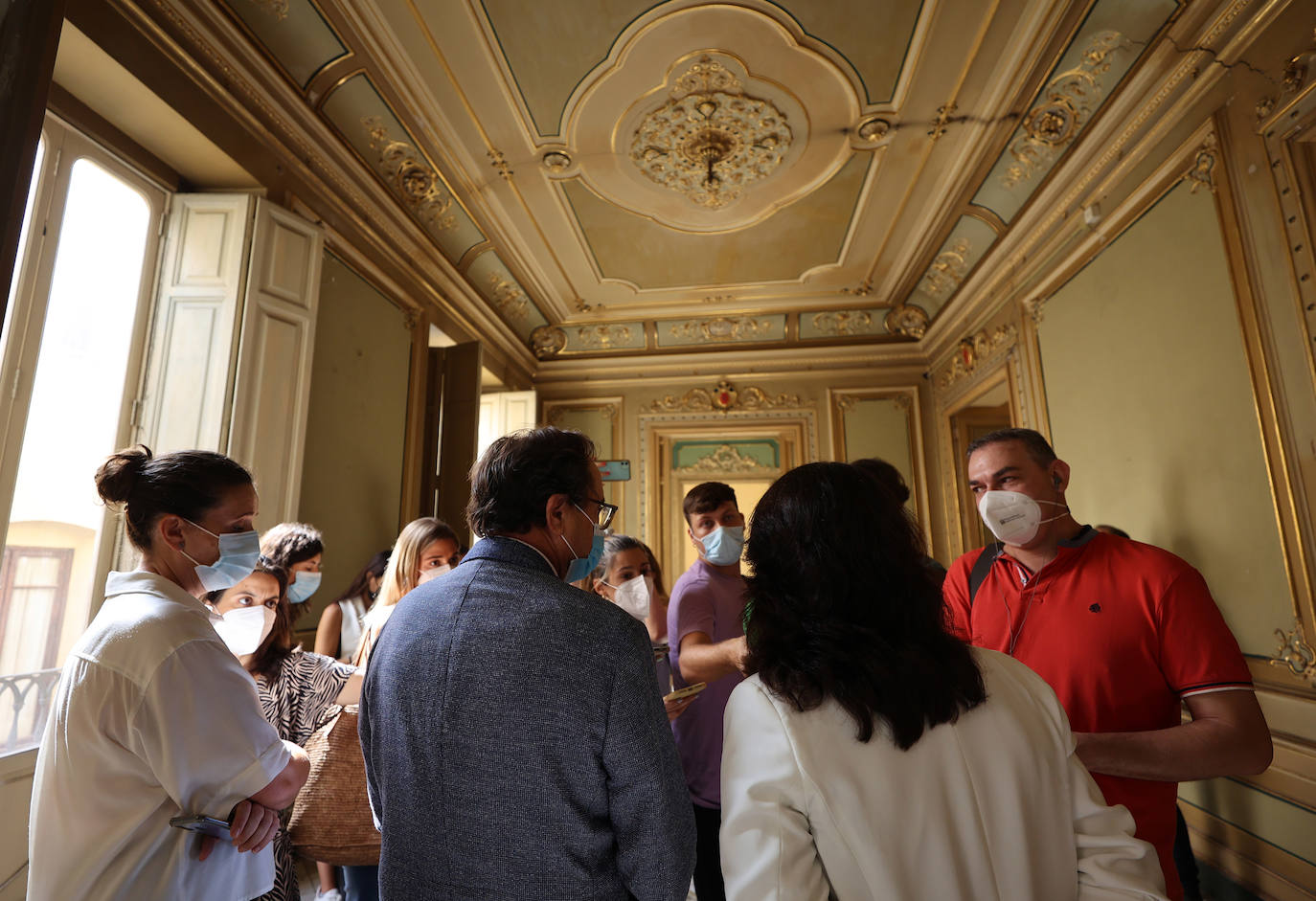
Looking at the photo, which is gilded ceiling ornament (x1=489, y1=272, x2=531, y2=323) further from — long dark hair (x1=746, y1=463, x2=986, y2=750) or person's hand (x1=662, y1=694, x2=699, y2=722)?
long dark hair (x1=746, y1=463, x2=986, y2=750)

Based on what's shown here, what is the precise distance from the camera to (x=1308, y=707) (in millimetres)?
2637

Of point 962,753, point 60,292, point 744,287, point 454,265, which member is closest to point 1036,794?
point 962,753

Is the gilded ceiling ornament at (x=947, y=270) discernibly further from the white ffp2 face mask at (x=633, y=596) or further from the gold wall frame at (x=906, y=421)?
the white ffp2 face mask at (x=633, y=596)

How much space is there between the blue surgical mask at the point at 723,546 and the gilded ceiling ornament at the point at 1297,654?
235 cm

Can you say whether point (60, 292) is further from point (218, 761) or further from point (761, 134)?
point (761, 134)

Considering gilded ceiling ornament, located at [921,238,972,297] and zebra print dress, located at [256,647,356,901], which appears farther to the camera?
gilded ceiling ornament, located at [921,238,972,297]

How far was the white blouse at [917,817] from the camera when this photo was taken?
36.1 inches

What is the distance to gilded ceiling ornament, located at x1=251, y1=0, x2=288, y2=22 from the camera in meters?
3.10

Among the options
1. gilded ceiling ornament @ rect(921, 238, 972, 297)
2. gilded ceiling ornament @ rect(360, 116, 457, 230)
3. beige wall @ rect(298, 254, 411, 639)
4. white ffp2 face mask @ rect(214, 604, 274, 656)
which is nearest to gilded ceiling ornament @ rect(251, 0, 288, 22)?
gilded ceiling ornament @ rect(360, 116, 457, 230)

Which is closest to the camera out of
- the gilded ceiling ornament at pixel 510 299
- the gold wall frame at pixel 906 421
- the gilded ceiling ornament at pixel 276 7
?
the gilded ceiling ornament at pixel 276 7

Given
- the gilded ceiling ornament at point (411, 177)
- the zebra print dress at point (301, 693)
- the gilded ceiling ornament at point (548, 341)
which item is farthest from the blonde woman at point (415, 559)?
the gilded ceiling ornament at point (548, 341)

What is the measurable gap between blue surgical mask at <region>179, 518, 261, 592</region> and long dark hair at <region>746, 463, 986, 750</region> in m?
1.10

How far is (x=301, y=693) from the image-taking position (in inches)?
77.6

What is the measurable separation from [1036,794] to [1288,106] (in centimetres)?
317
